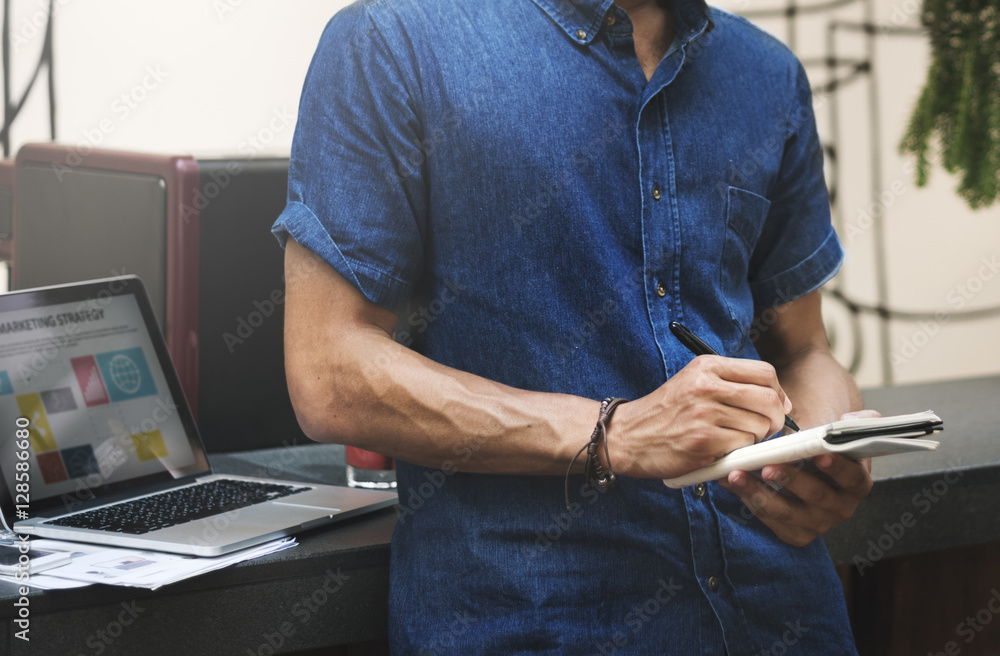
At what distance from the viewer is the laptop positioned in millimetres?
913

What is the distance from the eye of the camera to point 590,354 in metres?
0.83

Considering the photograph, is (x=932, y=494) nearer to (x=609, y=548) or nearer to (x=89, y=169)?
(x=609, y=548)

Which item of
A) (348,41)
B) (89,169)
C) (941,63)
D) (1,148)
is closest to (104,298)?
(89,169)

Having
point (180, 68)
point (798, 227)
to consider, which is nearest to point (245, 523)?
point (798, 227)

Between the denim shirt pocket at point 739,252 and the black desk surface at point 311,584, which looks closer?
the black desk surface at point 311,584

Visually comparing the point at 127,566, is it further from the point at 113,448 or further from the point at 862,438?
the point at 862,438

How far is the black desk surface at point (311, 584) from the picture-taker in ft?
2.62

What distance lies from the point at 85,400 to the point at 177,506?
0.49 ft

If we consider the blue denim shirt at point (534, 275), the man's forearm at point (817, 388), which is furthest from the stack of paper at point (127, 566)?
the man's forearm at point (817, 388)

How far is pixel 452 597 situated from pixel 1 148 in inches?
67.6

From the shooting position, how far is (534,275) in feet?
2.67

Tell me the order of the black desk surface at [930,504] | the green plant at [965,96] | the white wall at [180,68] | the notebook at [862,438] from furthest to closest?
the white wall at [180,68], the green plant at [965,96], the black desk surface at [930,504], the notebook at [862,438]

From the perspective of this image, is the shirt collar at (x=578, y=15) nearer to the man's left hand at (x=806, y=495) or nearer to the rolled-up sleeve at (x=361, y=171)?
the rolled-up sleeve at (x=361, y=171)

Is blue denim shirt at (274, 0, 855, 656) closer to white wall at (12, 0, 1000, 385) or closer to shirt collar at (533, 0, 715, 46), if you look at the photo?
shirt collar at (533, 0, 715, 46)
